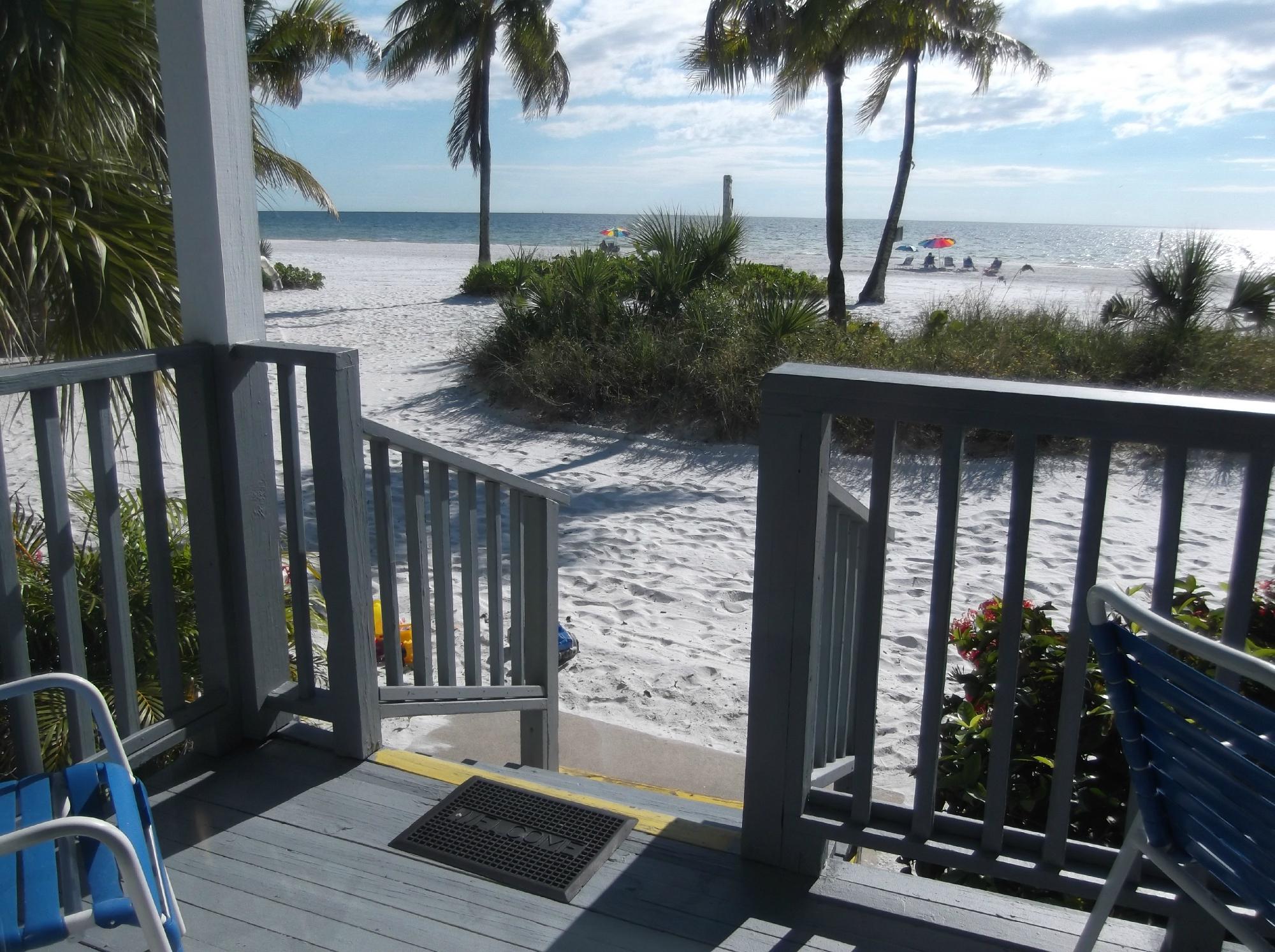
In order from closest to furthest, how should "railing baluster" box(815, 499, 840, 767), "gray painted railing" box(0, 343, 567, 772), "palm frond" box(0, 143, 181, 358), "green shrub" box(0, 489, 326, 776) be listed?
1. "gray painted railing" box(0, 343, 567, 772)
2. "railing baluster" box(815, 499, 840, 767)
3. "green shrub" box(0, 489, 326, 776)
4. "palm frond" box(0, 143, 181, 358)

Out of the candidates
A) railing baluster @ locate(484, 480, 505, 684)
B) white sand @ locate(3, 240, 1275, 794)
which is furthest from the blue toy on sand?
railing baluster @ locate(484, 480, 505, 684)

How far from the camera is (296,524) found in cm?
270

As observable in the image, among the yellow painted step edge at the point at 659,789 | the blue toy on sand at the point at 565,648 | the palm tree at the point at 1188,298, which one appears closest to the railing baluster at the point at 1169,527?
the yellow painted step edge at the point at 659,789

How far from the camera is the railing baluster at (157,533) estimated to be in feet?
8.11

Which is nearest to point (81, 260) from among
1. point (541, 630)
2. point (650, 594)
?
point (541, 630)

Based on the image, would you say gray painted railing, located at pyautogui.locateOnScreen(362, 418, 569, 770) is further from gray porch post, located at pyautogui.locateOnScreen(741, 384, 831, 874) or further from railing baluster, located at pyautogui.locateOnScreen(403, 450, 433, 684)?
gray porch post, located at pyautogui.locateOnScreen(741, 384, 831, 874)

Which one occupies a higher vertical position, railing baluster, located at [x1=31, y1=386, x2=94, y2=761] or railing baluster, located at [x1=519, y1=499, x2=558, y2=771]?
railing baluster, located at [x1=31, y1=386, x2=94, y2=761]

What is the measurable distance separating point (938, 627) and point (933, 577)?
144mm

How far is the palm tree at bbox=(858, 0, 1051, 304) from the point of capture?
61.6 feet

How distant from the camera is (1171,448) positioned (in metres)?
1.76

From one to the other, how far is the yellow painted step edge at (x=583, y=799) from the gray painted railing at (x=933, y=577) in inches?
6.4

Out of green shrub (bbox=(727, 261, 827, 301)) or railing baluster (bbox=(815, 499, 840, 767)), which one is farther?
green shrub (bbox=(727, 261, 827, 301))

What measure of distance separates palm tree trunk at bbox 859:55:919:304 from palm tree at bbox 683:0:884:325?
5677mm

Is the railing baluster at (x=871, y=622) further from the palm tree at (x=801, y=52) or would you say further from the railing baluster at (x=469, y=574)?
the palm tree at (x=801, y=52)
